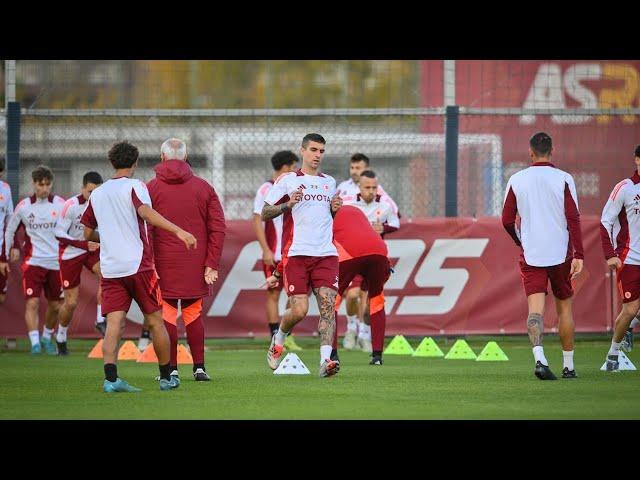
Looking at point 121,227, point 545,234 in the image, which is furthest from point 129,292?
point 545,234

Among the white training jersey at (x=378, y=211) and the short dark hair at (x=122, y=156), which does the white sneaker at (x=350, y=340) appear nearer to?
the white training jersey at (x=378, y=211)

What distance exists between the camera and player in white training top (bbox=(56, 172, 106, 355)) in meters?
16.2

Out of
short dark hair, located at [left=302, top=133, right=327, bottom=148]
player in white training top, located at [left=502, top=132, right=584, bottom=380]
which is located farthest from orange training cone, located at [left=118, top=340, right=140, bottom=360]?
player in white training top, located at [left=502, top=132, right=584, bottom=380]

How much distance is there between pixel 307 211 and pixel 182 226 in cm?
129

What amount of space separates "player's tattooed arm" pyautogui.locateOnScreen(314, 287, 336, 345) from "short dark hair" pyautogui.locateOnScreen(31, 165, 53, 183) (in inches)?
231

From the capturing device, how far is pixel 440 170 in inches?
742

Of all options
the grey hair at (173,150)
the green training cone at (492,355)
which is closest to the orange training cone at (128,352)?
the green training cone at (492,355)

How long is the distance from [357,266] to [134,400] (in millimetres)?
4275

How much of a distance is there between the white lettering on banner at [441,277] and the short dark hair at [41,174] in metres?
5.16

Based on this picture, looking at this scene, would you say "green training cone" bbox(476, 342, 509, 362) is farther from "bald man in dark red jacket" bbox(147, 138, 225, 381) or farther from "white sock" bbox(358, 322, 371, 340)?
"bald man in dark red jacket" bbox(147, 138, 225, 381)

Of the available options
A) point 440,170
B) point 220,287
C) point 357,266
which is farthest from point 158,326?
point 440,170

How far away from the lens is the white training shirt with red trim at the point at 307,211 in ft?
40.1
